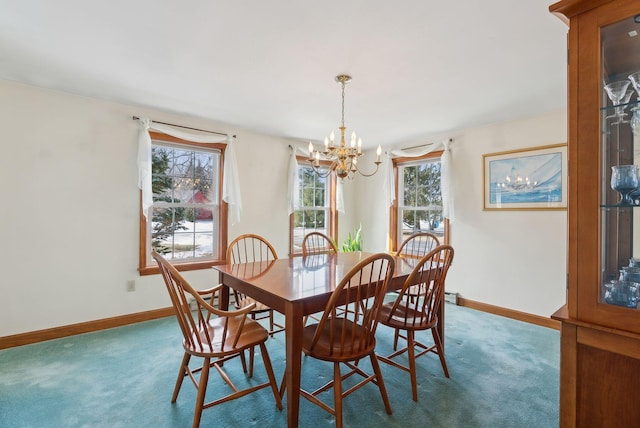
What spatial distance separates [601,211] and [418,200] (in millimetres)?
3457

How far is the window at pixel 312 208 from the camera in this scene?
15.2ft

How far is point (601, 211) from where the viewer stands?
1.09m

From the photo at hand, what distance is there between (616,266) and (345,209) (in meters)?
4.15

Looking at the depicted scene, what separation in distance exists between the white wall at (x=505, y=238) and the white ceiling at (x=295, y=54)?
0.36 m

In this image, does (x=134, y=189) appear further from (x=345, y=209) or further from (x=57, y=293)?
(x=345, y=209)

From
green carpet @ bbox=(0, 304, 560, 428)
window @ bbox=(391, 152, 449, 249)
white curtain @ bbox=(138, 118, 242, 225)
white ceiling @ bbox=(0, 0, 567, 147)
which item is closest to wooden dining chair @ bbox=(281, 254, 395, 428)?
green carpet @ bbox=(0, 304, 560, 428)

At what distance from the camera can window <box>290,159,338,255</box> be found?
15.2 ft

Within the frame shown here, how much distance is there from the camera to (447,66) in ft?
7.36

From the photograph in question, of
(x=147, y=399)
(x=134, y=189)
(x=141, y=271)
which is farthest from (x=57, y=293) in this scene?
(x=147, y=399)

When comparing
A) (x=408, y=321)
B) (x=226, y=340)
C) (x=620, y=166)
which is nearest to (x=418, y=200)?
(x=408, y=321)

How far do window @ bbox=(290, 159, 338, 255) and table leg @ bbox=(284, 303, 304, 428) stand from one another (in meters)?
2.96

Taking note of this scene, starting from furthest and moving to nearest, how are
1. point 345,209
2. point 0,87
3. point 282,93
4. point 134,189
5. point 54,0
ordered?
point 345,209 → point 134,189 → point 282,93 → point 0,87 → point 54,0

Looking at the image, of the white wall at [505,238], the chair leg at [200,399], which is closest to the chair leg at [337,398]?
the chair leg at [200,399]

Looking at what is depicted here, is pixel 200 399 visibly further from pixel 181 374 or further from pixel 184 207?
pixel 184 207
